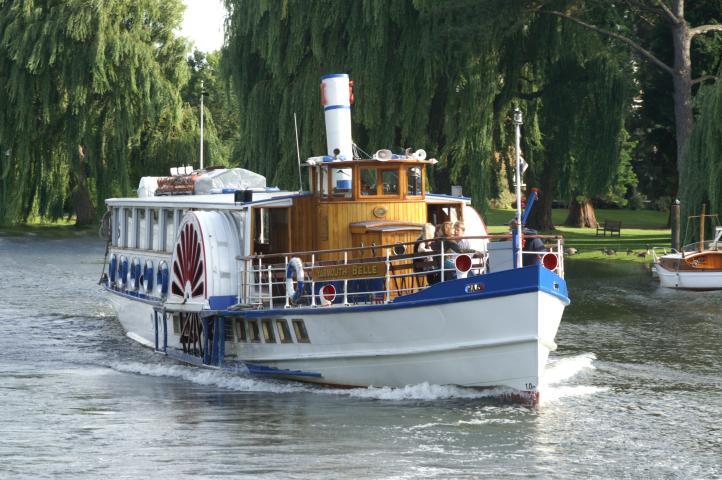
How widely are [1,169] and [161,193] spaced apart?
28.1 meters

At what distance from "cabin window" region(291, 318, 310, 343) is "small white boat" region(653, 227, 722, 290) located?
63.0 feet

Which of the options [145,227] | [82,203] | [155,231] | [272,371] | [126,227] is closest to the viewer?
[272,371]

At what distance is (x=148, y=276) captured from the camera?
2580 centimetres

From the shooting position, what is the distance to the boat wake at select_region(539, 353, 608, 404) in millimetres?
20812

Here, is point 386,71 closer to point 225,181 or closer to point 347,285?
point 225,181

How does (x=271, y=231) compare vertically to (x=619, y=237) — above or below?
above

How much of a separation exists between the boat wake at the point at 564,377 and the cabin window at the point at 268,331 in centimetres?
470

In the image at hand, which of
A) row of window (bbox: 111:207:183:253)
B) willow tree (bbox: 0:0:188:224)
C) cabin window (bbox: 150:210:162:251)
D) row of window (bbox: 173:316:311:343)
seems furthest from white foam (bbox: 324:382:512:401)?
willow tree (bbox: 0:0:188:224)

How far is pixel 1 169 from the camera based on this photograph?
177 feet

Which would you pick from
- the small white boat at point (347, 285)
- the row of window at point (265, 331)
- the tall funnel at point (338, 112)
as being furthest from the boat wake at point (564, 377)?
the tall funnel at point (338, 112)

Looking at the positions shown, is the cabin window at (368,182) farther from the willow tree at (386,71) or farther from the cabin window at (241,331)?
the willow tree at (386,71)

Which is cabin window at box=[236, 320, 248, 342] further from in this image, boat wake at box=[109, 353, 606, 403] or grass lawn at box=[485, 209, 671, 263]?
grass lawn at box=[485, 209, 671, 263]

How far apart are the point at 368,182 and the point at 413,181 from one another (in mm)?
876

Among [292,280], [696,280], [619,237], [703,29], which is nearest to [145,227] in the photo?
[292,280]
